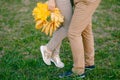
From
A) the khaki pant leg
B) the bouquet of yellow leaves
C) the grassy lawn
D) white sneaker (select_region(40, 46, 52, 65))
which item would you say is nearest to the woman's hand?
the bouquet of yellow leaves

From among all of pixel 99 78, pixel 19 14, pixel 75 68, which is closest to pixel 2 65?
pixel 75 68

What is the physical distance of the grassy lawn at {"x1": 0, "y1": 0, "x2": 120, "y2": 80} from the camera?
4309 millimetres

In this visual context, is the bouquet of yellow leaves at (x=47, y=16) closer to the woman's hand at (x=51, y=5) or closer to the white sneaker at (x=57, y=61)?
the woman's hand at (x=51, y=5)

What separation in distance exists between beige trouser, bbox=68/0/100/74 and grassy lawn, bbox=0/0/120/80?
10.5 inches

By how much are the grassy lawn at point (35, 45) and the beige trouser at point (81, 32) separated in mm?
267

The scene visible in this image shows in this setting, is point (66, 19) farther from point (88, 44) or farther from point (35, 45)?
point (35, 45)

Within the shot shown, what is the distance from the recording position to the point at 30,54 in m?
4.87

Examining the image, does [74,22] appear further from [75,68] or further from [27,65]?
[27,65]

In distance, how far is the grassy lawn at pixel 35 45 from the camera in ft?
14.1

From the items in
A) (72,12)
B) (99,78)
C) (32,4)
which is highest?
(72,12)

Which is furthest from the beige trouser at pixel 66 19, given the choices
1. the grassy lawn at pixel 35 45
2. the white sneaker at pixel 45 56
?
the grassy lawn at pixel 35 45

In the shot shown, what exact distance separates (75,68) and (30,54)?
3.37 feet

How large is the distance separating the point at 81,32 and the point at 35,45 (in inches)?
54.6

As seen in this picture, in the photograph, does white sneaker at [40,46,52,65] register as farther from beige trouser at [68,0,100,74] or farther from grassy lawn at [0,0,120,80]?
beige trouser at [68,0,100,74]
